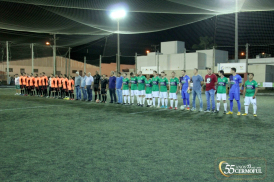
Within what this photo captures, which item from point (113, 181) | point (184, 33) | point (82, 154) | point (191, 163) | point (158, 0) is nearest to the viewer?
point (113, 181)

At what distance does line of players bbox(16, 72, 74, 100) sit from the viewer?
1725 centimetres

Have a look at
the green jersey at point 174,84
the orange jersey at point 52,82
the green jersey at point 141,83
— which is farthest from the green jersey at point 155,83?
the orange jersey at point 52,82

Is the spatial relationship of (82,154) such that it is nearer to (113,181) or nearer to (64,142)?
(64,142)

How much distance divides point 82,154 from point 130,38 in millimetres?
35239

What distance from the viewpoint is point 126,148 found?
521cm

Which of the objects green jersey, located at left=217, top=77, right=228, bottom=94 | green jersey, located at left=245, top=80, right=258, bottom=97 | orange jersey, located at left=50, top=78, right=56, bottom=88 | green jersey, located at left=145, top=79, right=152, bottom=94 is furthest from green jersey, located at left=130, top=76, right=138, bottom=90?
orange jersey, located at left=50, top=78, right=56, bottom=88

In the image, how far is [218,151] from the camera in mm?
4977

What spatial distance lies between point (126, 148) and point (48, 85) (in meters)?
15.3

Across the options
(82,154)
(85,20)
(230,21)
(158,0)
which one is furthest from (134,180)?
(230,21)

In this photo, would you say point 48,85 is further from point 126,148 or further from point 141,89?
point 126,148

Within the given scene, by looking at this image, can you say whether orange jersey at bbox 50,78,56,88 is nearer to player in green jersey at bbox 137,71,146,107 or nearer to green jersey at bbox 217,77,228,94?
player in green jersey at bbox 137,71,146,107

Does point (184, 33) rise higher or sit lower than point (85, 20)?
higher

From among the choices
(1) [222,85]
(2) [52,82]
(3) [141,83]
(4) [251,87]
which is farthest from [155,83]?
(2) [52,82]

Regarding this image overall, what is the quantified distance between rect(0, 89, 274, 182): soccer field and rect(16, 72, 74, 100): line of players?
346 inches
